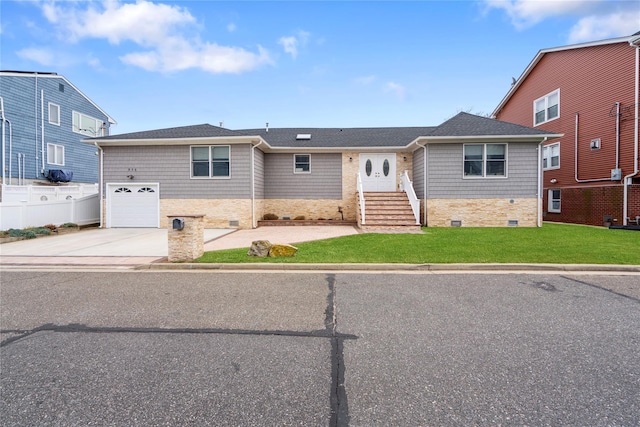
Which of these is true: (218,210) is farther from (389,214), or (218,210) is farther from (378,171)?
(378,171)

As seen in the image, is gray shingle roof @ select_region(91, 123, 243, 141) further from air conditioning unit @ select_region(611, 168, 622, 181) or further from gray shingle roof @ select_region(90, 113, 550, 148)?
air conditioning unit @ select_region(611, 168, 622, 181)

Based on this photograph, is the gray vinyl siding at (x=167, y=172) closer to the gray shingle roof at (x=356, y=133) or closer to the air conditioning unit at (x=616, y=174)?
the gray shingle roof at (x=356, y=133)

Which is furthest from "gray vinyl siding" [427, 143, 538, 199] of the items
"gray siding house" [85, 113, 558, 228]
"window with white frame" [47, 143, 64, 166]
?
"window with white frame" [47, 143, 64, 166]

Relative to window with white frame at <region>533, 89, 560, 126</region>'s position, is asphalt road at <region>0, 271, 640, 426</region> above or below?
below

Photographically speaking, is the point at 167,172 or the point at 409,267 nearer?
the point at 409,267

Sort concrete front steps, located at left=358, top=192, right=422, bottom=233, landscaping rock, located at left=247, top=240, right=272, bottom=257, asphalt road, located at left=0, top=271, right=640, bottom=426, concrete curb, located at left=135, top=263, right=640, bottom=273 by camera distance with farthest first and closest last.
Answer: concrete front steps, located at left=358, top=192, right=422, bottom=233 < landscaping rock, located at left=247, top=240, right=272, bottom=257 < concrete curb, located at left=135, top=263, right=640, bottom=273 < asphalt road, located at left=0, top=271, right=640, bottom=426

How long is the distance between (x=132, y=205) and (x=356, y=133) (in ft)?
39.9

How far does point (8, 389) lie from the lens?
246 cm

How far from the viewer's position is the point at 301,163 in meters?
16.6

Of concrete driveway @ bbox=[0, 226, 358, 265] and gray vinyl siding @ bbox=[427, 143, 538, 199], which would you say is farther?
gray vinyl siding @ bbox=[427, 143, 538, 199]

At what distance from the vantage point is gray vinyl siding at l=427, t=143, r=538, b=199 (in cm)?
1374

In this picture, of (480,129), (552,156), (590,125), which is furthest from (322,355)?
(552,156)

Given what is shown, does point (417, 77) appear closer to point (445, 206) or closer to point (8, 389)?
point (445, 206)

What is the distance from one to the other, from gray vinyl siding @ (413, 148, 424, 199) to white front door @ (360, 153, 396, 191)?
3.51ft
